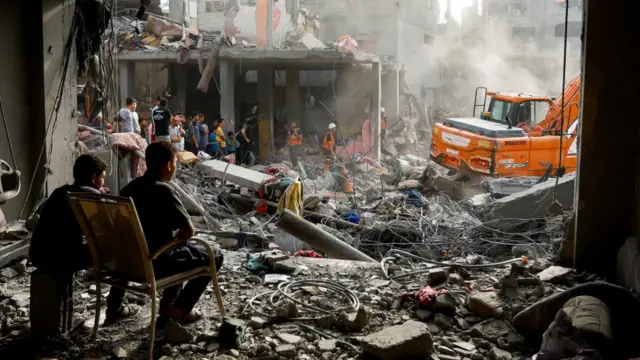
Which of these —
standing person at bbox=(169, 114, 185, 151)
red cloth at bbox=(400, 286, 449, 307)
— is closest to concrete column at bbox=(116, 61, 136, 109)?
standing person at bbox=(169, 114, 185, 151)

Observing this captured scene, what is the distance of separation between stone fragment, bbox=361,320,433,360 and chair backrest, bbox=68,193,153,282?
1433 millimetres

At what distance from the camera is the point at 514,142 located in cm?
1377

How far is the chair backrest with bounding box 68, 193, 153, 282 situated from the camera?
12.5ft

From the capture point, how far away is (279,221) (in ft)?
24.9

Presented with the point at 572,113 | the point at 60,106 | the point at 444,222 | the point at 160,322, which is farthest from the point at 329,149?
the point at 160,322

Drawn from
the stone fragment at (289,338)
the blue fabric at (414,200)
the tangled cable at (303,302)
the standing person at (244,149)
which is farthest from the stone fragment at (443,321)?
the standing person at (244,149)

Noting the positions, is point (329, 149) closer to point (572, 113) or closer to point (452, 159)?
point (452, 159)

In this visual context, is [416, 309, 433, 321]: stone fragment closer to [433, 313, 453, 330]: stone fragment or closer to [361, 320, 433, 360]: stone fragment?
[433, 313, 453, 330]: stone fragment

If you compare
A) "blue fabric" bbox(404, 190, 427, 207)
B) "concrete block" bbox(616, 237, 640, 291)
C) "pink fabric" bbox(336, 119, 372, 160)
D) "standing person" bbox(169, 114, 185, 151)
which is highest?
"standing person" bbox(169, 114, 185, 151)

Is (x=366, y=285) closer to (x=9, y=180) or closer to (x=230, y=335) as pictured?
(x=230, y=335)

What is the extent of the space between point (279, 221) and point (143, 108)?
15.2 m

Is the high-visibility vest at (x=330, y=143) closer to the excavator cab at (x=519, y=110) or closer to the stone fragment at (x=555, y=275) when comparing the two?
the excavator cab at (x=519, y=110)

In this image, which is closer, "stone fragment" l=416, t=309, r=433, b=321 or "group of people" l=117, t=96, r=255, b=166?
"stone fragment" l=416, t=309, r=433, b=321

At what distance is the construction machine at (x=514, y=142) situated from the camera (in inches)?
542
